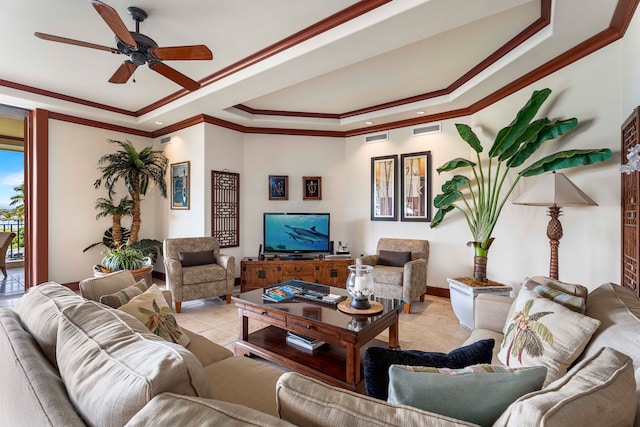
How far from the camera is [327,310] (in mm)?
2398

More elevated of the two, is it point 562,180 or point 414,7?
point 414,7

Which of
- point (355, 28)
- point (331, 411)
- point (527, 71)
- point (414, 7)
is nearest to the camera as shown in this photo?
point (331, 411)

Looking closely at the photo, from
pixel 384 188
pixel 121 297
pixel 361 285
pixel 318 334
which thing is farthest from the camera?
pixel 384 188

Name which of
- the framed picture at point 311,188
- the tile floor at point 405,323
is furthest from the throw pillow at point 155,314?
the framed picture at point 311,188

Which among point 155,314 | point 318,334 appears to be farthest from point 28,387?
point 318,334

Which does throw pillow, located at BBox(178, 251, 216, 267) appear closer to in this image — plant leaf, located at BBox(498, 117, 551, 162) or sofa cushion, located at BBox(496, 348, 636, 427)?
plant leaf, located at BBox(498, 117, 551, 162)

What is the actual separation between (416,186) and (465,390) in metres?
4.18

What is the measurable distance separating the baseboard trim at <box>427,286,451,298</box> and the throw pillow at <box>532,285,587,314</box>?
9.41 ft

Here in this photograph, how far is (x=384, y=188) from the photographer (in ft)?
16.4

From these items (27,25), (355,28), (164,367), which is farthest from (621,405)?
(27,25)

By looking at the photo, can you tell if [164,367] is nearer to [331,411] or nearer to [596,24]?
[331,411]

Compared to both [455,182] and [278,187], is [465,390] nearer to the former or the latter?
[455,182]

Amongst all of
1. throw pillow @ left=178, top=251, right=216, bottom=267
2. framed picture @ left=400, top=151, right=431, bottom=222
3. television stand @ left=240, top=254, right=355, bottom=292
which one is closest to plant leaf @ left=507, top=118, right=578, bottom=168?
framed picture @ left=400, top=151, right=431, bottom=222

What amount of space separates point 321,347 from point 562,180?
7.57ft
